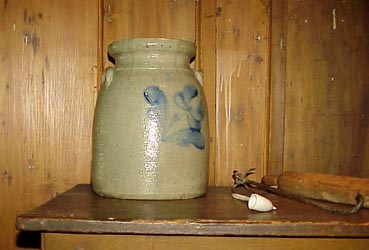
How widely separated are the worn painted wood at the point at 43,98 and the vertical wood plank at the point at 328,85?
39 centimetres

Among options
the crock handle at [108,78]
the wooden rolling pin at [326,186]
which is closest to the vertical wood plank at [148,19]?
the crock handle at [108,78]

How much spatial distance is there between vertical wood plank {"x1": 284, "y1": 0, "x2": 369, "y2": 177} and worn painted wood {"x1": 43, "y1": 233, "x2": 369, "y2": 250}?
0.34 meters

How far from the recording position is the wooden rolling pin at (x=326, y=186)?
68cm

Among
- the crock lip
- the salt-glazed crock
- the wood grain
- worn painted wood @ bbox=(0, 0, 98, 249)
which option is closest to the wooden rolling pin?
the wood grain

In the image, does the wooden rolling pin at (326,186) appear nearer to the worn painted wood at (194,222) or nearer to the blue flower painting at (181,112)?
the worn painted wood at (194,222)

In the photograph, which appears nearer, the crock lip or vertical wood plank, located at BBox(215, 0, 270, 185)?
the crock lip

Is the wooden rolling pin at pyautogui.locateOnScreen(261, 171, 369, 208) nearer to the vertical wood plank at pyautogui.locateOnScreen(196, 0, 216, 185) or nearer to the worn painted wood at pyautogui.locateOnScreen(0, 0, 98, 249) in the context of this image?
the vertical wood plank at pyautogui.locateOnScreen(196, 0, 216, 185)

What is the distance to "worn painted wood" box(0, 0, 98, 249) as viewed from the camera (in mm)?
896

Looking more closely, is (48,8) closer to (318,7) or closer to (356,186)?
(318,7)

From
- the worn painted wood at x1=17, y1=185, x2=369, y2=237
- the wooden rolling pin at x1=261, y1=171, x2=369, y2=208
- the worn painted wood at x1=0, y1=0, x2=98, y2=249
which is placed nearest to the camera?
the worn painted wood at x1=17, y1=185, x2=369, y2=237

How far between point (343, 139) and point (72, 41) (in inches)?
21.8

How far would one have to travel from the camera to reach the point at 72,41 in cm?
90

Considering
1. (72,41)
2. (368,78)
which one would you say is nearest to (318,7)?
(368,78)

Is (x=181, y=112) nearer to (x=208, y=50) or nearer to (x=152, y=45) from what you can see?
(x=152, y=45)
